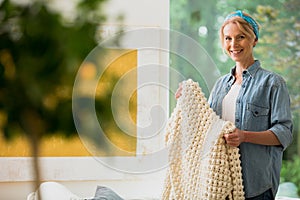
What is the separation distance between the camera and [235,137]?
7.19 ft

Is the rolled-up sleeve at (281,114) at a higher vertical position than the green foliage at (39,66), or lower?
lower

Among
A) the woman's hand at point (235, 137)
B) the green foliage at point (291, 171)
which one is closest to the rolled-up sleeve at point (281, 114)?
the woman's hand at point (235, 137)

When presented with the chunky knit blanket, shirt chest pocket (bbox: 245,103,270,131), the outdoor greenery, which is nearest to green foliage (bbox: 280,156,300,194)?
the chunky knit blanket

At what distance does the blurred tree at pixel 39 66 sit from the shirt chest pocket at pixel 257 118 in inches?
73.3

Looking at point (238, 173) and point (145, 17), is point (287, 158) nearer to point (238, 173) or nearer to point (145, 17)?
point (145, 17)

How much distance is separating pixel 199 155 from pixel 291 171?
6.62 feet

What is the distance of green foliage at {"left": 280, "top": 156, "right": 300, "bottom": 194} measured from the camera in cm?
413

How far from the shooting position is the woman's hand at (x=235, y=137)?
2186 mm

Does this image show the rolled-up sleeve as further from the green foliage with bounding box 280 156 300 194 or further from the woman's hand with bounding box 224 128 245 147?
the green foliage with bounding box 280 156 300 194

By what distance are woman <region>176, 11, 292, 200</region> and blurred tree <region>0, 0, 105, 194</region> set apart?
178 cm

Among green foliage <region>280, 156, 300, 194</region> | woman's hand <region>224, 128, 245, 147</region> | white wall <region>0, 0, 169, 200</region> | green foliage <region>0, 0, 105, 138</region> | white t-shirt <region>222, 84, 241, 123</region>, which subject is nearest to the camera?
A: green foliage <region>0, 0, 105, 138</region>

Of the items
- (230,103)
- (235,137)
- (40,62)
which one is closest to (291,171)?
(230,103)

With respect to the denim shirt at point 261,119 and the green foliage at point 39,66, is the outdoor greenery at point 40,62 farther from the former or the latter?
the denim shirt at point 261,119

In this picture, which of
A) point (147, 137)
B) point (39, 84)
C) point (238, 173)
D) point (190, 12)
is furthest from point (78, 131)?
point (190, 12)
